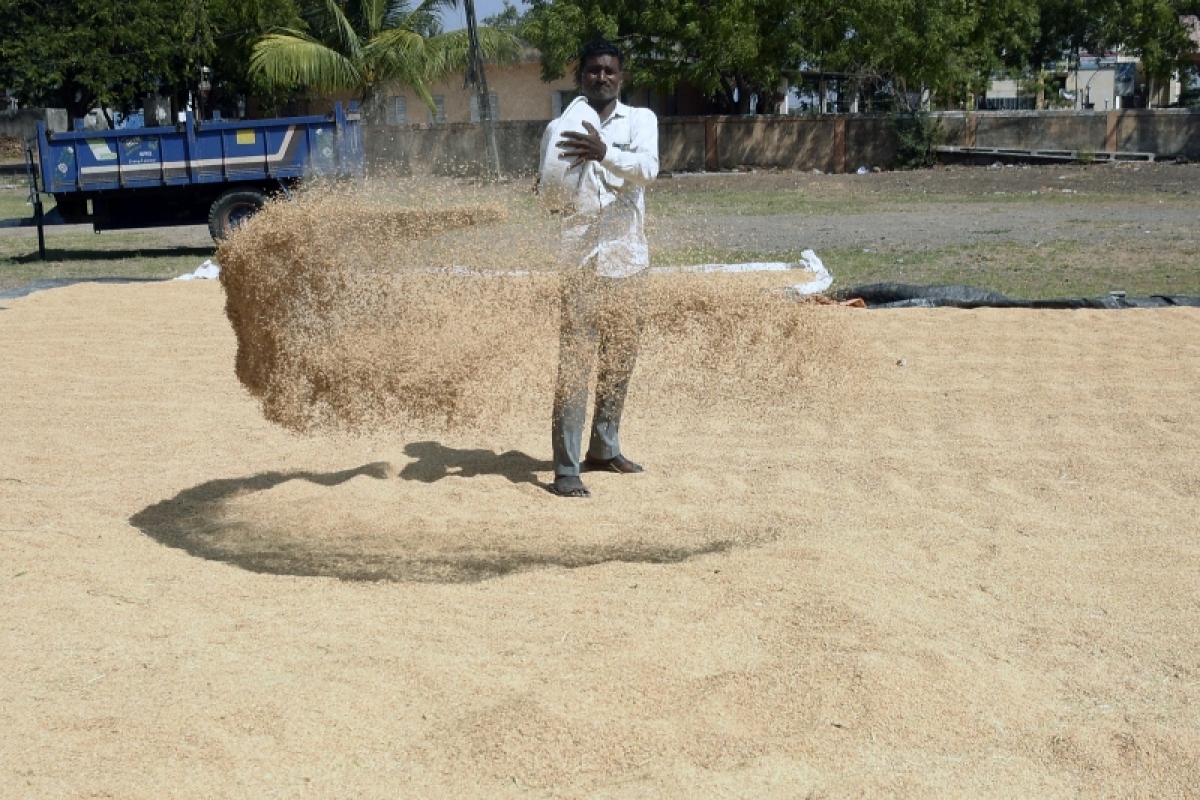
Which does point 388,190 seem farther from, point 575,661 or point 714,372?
point 575,661

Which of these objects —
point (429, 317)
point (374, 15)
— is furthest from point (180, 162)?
point (374, 15)

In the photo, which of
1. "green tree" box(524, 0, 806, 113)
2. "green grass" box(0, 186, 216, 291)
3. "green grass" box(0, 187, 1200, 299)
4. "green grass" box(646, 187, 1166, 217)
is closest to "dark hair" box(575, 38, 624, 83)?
"green grass" box(0, 187, 1200, 299)

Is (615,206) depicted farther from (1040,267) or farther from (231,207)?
(231,207)

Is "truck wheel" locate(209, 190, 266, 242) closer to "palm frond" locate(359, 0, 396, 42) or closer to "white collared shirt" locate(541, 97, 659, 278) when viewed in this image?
"white collared shirt" locate(541, 97, 659, 278)

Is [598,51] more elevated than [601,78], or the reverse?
[598,51]

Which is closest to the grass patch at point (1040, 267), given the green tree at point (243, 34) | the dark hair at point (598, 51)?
the dark hair at point (598, 51)

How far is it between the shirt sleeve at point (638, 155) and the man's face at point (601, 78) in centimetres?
13

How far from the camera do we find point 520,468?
20.5 ft

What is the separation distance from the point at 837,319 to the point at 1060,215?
13.9m

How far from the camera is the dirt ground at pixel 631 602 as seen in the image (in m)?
3.40

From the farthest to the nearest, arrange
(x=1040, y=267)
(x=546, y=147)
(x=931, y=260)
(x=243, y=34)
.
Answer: (x=243, y=34)
(x=931, y=260)
(x=1040, y=267)
(x=546, y=147)

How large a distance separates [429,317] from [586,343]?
2.21ft

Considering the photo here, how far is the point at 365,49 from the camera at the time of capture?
108 feet

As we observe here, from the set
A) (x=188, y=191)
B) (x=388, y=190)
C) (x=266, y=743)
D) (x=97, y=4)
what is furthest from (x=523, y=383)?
(x=97, y=4)
